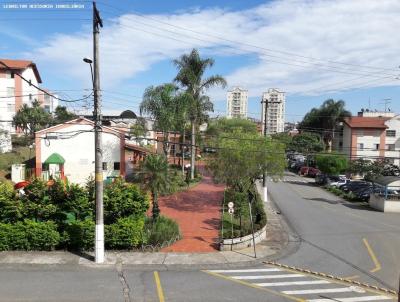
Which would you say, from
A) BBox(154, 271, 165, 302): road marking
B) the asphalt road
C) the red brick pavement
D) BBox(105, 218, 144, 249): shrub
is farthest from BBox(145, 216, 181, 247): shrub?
the asphalt road

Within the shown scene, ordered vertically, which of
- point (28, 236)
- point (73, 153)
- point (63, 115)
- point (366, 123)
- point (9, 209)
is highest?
point (63, 115)

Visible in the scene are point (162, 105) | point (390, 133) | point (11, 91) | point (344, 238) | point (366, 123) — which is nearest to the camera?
point (344, 238)

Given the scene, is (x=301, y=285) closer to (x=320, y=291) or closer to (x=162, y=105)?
(x=320, y=291)

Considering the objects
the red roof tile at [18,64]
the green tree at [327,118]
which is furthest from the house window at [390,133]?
the red roof tile at [18,64]

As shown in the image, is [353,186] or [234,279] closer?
[234,279]

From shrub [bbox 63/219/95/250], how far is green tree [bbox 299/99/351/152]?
2789 inches

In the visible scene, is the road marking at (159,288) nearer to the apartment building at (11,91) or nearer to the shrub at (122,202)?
the shrub at (122,202)

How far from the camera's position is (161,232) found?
814 inches

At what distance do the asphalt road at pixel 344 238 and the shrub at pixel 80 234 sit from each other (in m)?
8.85

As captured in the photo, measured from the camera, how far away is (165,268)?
17328 millimetres

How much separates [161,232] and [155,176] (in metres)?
3.49

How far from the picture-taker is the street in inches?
553

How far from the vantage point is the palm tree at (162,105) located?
39.3 metres

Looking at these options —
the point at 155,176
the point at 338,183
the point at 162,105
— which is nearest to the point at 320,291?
the point at 155,176
